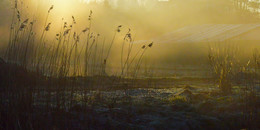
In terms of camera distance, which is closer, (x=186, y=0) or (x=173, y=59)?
(x=173, y=59)

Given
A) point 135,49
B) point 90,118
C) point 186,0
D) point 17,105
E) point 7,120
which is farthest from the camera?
point 186,0

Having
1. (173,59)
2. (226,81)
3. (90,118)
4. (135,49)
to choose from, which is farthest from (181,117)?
(135,49)

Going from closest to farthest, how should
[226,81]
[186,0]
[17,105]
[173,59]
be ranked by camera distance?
1. [17,105]
2. [226,81]
3. [173,59]
4. [186,0]

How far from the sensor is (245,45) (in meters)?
12.7

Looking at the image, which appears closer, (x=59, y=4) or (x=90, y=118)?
(x=90, y=118)

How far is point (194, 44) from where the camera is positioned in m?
14.3

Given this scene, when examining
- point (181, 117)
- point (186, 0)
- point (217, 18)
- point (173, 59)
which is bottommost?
point (181, 117)

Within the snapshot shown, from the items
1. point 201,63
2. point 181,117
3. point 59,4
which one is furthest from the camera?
point 59,4

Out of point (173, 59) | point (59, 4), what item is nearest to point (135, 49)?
point (173, 59)

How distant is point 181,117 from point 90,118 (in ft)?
3.06

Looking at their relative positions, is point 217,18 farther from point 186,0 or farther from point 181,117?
point 181,117

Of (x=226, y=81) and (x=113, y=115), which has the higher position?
(x=226, y=81)

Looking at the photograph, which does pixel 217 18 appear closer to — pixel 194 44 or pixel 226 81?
pixel 194 44

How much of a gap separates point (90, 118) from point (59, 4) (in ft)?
68.7
